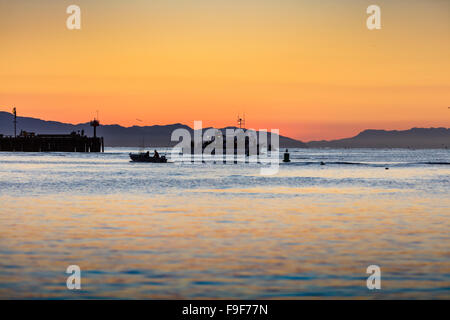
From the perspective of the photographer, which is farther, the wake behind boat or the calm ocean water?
the wake behind boat

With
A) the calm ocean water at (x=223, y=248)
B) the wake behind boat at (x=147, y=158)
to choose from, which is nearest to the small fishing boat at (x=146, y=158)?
the wake behind boat at (x=147, y=158)

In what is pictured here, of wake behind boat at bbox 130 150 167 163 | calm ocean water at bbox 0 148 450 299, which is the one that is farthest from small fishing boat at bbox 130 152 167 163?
calm ocean water at bbox 0 148 450 299

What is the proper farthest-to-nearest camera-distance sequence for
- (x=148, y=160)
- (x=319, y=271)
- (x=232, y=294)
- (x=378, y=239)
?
1. (x=148, y=160)
2. (x=378, y=239)
3. (x=319, y=271)
4. (x=232, y=294)

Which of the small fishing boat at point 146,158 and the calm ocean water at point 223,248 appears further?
the small fishing boat at point 146,158

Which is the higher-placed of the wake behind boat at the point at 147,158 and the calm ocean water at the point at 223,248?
the wake behind boat at the point at 147,158

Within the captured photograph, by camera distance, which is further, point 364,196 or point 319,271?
point 364,196

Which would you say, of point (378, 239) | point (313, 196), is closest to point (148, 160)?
point (313, 196)

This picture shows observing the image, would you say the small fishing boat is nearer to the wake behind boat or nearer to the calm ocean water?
the wake behind boat

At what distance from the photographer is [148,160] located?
152750 mm

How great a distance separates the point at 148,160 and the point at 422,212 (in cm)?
11991

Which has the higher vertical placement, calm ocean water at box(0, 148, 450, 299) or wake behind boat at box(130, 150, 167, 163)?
wake behind boat at box(130, 150, 167, 163)

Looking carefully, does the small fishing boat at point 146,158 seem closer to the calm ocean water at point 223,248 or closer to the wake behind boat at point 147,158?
the wake behind boat at point 147,158
